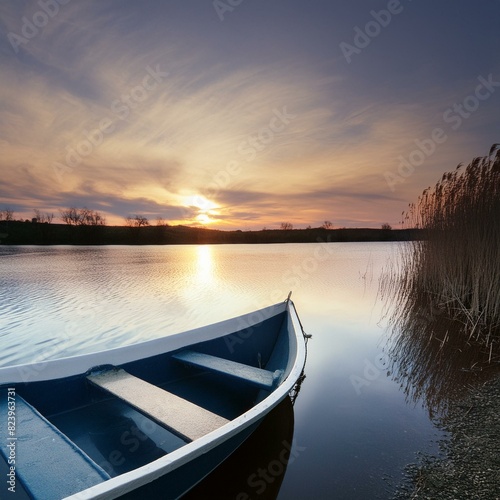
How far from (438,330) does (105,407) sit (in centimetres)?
639

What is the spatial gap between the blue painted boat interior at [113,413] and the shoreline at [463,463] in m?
1.44

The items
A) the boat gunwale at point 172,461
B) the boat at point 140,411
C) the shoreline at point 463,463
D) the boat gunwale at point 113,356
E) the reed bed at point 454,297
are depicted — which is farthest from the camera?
the reed bed at point 454,297

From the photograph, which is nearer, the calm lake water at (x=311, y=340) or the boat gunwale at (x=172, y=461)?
the boat gunwale at (x=172, y=461)

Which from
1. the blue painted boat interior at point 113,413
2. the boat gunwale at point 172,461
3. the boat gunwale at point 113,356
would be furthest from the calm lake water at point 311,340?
the boat gunwale at point 113,356

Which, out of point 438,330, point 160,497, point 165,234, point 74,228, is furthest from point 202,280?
point 165,234

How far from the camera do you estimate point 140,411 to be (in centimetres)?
233

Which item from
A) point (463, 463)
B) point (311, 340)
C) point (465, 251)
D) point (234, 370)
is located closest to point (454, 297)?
point (465, 251)

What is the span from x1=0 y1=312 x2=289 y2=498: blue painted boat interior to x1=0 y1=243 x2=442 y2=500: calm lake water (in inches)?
27.4

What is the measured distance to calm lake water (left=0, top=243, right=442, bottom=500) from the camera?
9.65ft

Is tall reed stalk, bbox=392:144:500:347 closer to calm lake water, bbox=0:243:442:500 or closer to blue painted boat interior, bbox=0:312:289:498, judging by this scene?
calm lake water, bbox=0:243:442:500

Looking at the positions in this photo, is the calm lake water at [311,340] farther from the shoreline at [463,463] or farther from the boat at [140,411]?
the boat at [140,411]

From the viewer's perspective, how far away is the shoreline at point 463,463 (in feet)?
7.91

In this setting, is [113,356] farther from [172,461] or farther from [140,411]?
[172,461]

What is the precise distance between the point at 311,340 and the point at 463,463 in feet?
14.2
